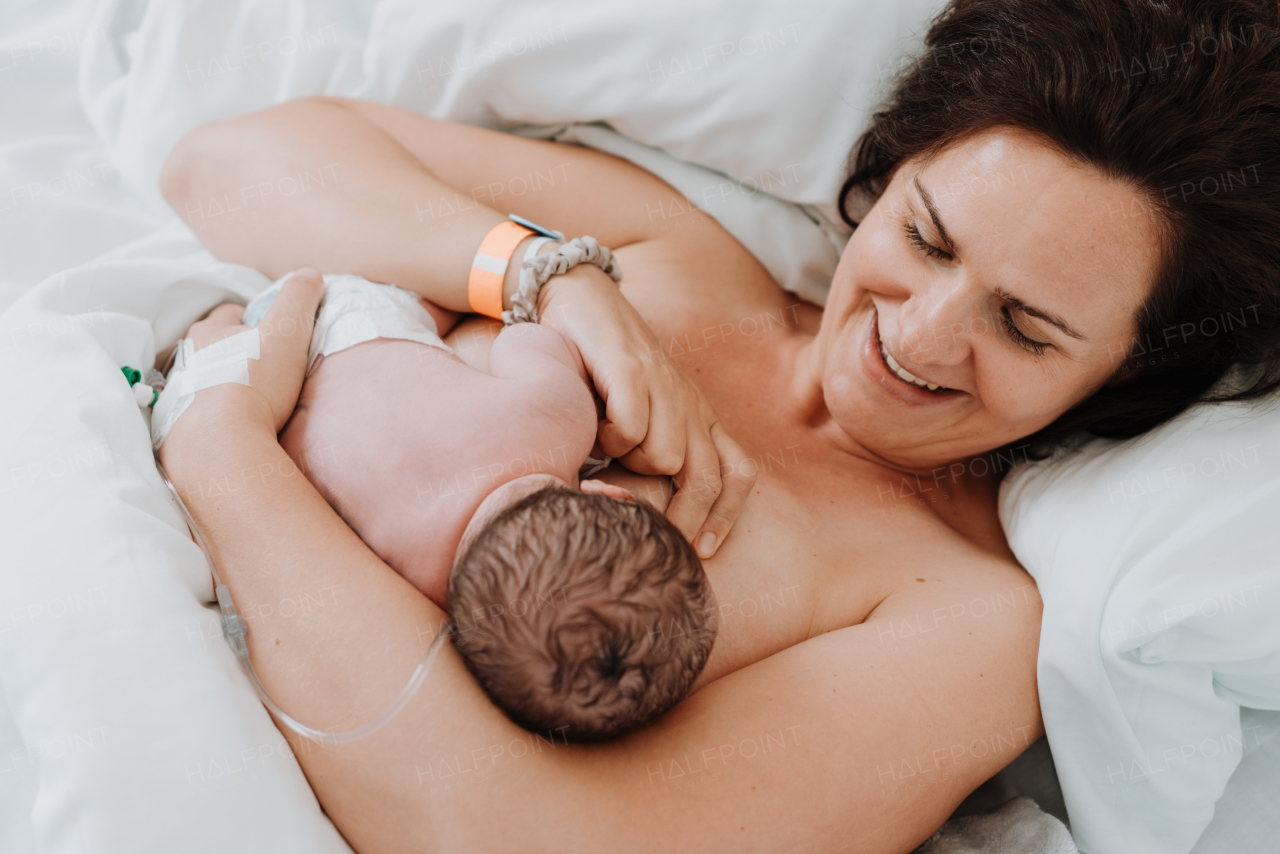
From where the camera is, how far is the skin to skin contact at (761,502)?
98 cm

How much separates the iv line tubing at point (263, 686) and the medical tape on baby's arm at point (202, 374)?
0.72ft

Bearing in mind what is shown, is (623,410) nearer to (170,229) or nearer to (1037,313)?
(1037,313)

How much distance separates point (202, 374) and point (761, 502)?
0.96 metres

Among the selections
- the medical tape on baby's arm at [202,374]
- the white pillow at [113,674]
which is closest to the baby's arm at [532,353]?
Answer: the medical tape on baby's arm at [202,374]

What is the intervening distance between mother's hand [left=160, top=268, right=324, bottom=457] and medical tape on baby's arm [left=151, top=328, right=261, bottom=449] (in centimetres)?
1

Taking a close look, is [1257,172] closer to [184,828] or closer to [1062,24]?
[1062,24]

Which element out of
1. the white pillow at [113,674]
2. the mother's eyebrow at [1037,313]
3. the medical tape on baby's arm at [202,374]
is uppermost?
the mother's eyebrow at [1037,313]

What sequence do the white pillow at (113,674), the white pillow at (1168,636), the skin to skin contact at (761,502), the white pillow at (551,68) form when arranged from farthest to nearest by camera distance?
the white pillow at (551,68)
the white pillow at (1168,636)
the skin to skin contact at (761,502)
the white pillow at (113,674)

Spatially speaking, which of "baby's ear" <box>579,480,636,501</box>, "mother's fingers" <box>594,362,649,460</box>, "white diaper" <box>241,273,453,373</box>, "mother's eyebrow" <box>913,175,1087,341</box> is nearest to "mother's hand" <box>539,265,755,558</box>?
"mother's fingers" <box>594,362,649,460</box>

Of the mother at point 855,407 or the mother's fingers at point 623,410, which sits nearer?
the mother at point 855,407

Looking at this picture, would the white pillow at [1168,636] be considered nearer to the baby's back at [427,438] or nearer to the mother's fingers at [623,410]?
the mother's fingers at [623,410]

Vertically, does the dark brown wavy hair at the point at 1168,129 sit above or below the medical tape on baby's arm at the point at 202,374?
above

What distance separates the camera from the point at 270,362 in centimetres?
125

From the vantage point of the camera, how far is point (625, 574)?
3.21 ft
